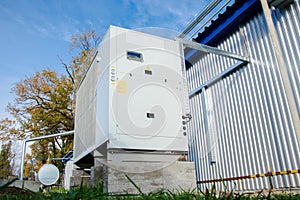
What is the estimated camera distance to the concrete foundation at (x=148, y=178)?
8.09 feet

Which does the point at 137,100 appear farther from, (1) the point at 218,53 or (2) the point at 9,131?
(2) the point at 9,131

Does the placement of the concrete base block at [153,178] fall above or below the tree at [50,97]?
below

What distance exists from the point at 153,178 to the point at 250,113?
8.90 feet

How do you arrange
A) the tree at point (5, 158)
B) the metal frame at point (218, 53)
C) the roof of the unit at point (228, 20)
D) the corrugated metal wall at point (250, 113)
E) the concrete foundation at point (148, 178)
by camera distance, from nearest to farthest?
the concrete foundation at point (148, 178) < the corrugated metal wall at point (250, 113) < the metal frame at point (218, 53) < the roof of the unit at point (228, 20) < the tree at point (5, 158)

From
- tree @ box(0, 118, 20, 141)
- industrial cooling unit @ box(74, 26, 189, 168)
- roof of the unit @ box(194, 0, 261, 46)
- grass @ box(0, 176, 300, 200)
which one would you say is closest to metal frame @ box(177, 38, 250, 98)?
industrial cooling unit @ box(74, 26, 189, 168)

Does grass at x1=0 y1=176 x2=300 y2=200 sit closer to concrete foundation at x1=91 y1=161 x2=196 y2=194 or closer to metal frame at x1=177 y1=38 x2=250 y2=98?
concrete foundation at x1=91 y1=161 x2=196 y2=194

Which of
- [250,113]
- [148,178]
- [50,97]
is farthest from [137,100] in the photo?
[50,97]

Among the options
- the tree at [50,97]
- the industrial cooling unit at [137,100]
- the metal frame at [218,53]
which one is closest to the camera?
the industrial cooling unit at [137,100]

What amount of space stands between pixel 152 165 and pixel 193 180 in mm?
604

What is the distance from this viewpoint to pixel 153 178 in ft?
8.78

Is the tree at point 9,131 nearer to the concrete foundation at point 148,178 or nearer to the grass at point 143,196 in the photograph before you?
the concrete foundation at point 148,178

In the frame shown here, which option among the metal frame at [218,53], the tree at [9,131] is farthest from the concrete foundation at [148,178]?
the tree at [9,131]

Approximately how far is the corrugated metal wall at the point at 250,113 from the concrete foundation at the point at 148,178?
2.83 feet

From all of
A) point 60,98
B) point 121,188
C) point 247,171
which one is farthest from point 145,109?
point 60,98
